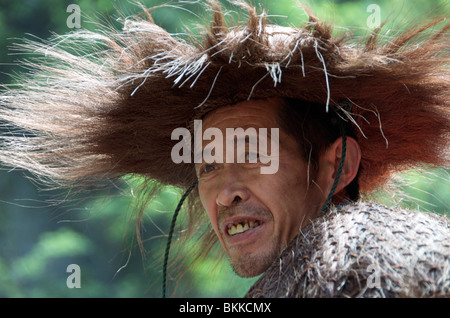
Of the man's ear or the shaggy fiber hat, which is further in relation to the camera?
the man's ear

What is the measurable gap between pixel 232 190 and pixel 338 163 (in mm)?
365

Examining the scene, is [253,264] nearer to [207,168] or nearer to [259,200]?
[259,200]

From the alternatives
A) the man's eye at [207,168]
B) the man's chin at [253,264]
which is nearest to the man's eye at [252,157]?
the man's eye at [207,168]

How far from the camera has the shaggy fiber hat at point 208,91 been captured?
1898 millimetres

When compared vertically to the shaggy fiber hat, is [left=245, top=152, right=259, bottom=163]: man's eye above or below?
below

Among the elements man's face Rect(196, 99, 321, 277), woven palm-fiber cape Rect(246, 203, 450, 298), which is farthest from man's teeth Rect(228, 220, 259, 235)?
woven palm-fiber cape Rect(246, 203, 450, 298)

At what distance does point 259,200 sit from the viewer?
212 centimetres

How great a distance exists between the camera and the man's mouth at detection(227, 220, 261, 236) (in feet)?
7.00

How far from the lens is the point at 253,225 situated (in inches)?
84.1

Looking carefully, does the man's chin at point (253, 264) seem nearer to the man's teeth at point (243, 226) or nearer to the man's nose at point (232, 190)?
the man's teeth at point (243, 226)

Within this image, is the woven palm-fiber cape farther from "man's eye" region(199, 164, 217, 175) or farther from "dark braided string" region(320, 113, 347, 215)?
"man's eye" region(199, 164, 217, 175)

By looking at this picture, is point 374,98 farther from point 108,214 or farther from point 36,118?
point 108,214

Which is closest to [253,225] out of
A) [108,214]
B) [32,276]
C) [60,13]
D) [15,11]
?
[108,214]

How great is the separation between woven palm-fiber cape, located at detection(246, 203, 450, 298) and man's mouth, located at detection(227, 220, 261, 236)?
0.32 meters
